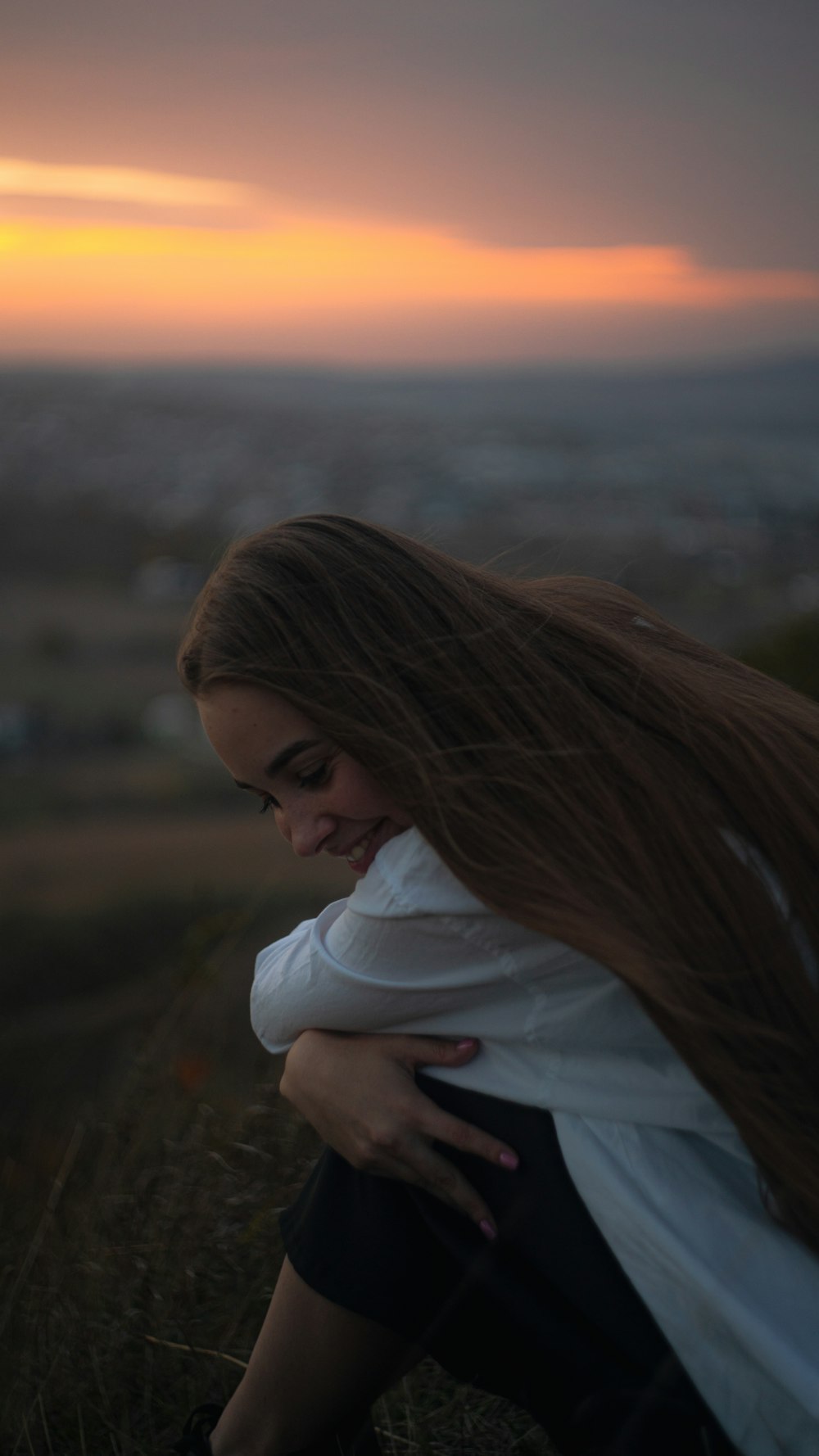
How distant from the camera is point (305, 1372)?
1.51 metres

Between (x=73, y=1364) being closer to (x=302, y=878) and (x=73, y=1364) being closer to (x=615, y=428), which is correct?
(x=302, y=878)

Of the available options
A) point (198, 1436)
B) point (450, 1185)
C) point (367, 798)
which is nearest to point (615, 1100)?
point (450, 1185)

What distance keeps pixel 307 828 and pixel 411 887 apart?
321 mm

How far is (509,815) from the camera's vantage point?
1402 millimetres

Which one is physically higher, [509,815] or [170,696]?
[509,815]

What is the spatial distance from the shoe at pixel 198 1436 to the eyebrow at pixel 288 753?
2.95ft

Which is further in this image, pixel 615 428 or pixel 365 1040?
pixel 615 428

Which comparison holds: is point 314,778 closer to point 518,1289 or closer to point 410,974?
point 410,974

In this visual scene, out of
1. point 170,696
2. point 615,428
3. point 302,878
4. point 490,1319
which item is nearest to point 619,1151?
point 490,1319

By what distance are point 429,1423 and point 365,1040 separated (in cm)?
73

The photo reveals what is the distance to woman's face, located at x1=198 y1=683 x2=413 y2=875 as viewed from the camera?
1640 mm

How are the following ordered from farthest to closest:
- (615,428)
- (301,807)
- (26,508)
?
1. (26,508)
2. (615,428)
3. (301,807)

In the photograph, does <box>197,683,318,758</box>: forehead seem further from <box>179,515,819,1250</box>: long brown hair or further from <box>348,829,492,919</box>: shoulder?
<box>348,829,492,919</box>: shoulder

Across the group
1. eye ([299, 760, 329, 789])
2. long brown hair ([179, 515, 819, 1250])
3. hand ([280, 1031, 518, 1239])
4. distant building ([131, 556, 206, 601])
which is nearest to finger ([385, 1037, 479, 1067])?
hand ([280, 1031, 518, 1239])
